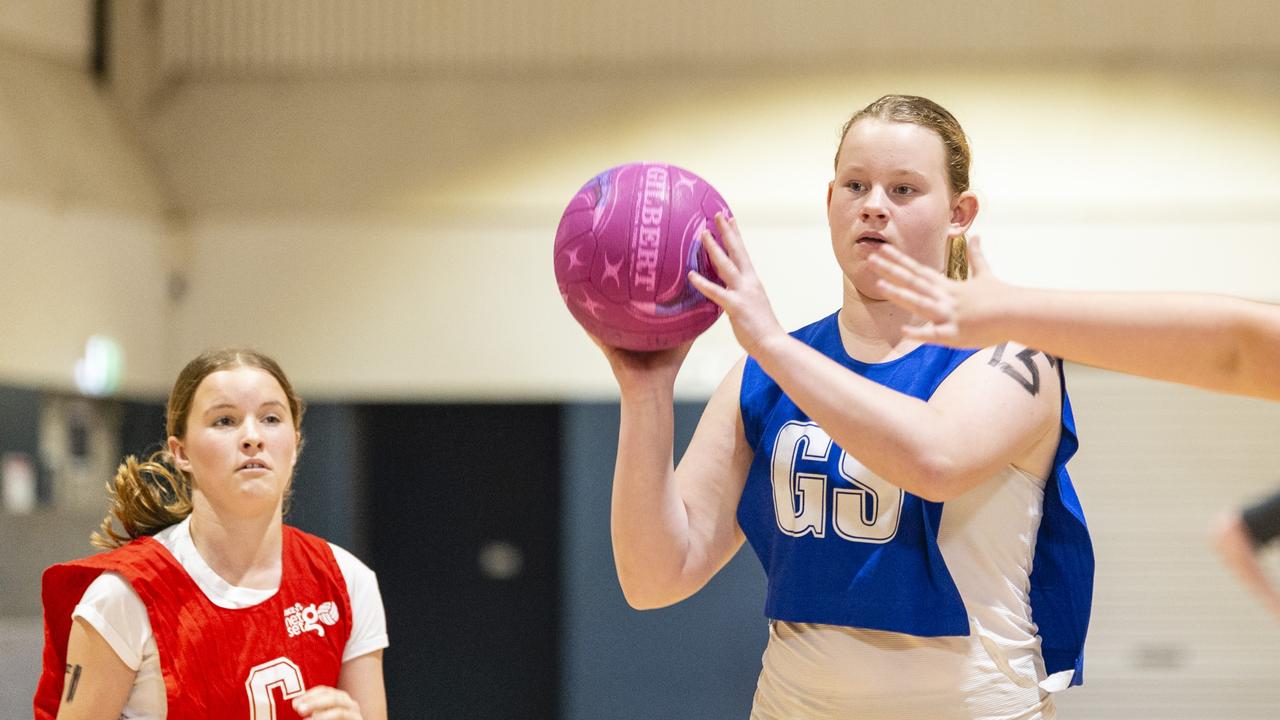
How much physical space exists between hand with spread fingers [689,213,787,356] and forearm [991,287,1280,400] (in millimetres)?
445

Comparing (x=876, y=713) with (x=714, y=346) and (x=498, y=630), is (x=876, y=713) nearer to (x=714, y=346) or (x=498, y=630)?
(x=714, y=346)

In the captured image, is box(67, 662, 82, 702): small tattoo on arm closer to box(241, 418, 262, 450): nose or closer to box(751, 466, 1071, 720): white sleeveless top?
box(241, 418, 262, 450): nose

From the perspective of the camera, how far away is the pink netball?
86.0 inches

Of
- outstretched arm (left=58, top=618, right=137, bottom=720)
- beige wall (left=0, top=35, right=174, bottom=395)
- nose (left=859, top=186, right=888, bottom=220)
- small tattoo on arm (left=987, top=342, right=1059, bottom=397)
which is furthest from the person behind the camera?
beige wall (left=0, top=35, right=174, bottom=395)

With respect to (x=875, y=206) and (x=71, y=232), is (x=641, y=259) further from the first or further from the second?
(x=71, y=232)

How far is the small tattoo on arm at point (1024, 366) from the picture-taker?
2.06 metres

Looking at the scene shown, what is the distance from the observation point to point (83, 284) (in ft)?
22.0

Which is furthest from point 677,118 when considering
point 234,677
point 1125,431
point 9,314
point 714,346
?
point 234,677

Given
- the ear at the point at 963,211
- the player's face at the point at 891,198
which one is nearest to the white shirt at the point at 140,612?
the player's face at the point at 891,198

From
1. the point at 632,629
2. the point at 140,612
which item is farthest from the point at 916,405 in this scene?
the point at 632,629

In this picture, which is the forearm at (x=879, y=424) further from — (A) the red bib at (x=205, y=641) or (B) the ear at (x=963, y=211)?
(A) the red bib at (x=205, y=641)

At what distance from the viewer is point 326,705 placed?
8.52 feet

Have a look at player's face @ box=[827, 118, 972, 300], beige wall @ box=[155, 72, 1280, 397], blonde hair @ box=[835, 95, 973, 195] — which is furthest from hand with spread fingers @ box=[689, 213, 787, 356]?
beige wall @ box=[155, 72, 1280, 397]

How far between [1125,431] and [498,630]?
3681 mm
